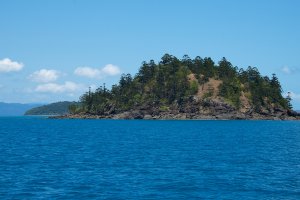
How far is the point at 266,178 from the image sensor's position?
2026 inches

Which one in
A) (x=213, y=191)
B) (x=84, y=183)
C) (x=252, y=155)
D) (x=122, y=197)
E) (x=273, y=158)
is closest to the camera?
(x=122, y=197)

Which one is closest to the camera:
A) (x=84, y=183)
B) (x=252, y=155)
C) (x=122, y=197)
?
(x=122, y=197)

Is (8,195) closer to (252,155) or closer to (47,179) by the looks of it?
(47,179)

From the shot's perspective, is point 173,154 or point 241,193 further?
point 173,154

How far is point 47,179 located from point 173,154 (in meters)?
33.3

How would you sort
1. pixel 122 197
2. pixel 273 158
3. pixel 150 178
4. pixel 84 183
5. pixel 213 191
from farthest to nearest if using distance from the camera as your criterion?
pixel 273 158 → pixel 150 178 → pixel 84 183 → pixel 213 191 → pixel 122 197

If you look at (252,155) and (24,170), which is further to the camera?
(252,155)

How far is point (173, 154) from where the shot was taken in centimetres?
7838

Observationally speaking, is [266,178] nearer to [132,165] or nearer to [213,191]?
[213,191]

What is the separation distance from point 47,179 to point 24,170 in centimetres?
834

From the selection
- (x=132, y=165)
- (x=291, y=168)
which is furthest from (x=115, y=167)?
(x=291, y=168)

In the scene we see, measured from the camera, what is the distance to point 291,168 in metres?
60.5

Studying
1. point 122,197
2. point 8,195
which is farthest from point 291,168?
point 8,195

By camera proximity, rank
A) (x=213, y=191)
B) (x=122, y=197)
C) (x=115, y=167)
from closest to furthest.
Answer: (x=122, y=197) < (x=213, y=191) < (x=115, y=167)
